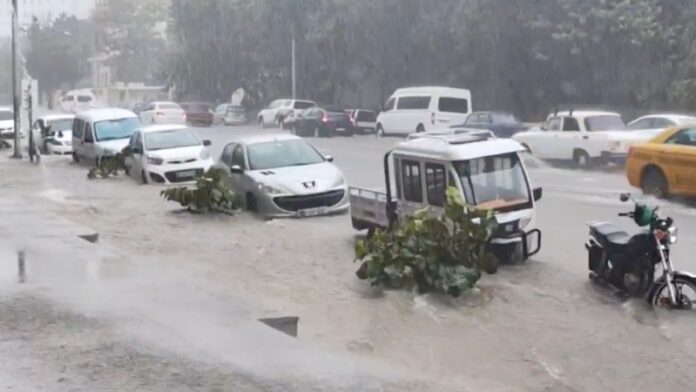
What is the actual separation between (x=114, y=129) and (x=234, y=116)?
27727 mm

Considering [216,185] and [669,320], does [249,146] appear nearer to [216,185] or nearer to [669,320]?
[216,185]

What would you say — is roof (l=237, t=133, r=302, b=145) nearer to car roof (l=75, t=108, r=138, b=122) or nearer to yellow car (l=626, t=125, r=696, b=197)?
yellow car (l=626, t=125, r=696, b=197)

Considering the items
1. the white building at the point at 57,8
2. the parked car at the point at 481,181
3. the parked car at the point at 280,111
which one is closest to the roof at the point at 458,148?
the parked car at the point at 481,181

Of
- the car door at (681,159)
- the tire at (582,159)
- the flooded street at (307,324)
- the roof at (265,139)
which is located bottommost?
the flooded street at (307,324)

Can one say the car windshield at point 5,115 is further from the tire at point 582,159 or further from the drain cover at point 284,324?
the drain cover at point 284,324

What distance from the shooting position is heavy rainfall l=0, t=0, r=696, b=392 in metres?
8.12

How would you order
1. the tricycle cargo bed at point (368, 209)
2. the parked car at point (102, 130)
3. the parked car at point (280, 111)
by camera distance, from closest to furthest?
the tricycle cargo bed at point (368, 209)
the parked car at point (102, 130)
the parked car at point (280, 111)

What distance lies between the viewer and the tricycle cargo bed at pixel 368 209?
1443 cm

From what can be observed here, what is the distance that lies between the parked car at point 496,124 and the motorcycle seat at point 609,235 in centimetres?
2136

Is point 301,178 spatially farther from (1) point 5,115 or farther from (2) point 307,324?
(1) point 5,115

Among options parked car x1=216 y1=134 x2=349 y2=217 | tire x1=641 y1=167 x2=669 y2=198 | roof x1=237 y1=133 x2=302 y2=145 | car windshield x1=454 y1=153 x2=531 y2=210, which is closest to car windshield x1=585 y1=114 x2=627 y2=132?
tire x1=641 y1=167 x2=669 y2=198

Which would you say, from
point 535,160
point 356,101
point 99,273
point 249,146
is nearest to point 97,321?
point 99,273

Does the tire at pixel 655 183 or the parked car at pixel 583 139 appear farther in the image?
the parked car at pixel 583 139

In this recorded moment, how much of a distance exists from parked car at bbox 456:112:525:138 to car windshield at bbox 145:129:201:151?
10048mm
